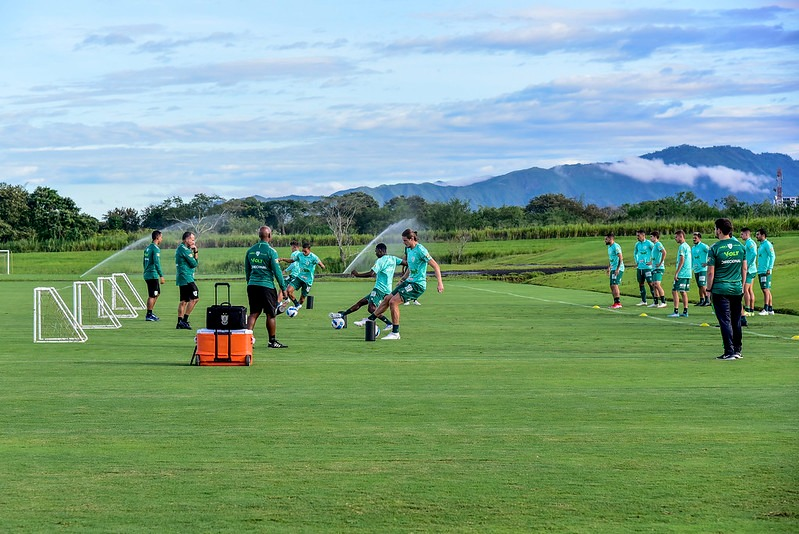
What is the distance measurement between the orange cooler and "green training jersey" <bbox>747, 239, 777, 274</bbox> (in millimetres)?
16785

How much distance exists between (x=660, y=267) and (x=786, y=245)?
124ft

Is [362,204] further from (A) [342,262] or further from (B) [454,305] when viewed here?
(B) [454,305]

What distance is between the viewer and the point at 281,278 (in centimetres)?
2031

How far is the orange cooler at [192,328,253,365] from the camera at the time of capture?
1702 cm

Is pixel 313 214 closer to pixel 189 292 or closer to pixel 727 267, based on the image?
pixel 189 292

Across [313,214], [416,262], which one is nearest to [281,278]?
[416,262]

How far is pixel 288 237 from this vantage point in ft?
324

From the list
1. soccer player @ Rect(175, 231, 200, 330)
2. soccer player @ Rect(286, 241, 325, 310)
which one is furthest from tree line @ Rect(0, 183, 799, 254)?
soccer player @ Rect(175, 231, 200, 330)

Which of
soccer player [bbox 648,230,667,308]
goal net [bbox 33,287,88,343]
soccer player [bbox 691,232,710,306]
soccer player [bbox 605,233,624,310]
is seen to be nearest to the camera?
goal net [bbox 33,287,88,343]

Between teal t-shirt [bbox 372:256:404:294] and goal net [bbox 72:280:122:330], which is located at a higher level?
teal t-shirt [bbox 372:256:404:294]

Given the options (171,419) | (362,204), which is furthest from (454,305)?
(362,204)

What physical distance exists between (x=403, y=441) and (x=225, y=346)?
7.42 m

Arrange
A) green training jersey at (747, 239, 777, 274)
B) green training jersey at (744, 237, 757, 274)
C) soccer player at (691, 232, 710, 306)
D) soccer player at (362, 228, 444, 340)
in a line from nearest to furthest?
soccer player at (362, 228, 444, 340) < green training jersey at (744, 237, 757, 274) < green training jersey at (747, 239, 777, 274) < soccer player at (691, 232, 710, 306)

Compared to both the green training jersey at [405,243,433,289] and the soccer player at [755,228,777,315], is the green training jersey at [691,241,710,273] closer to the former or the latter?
the soccer player at [755,228,777,315]
